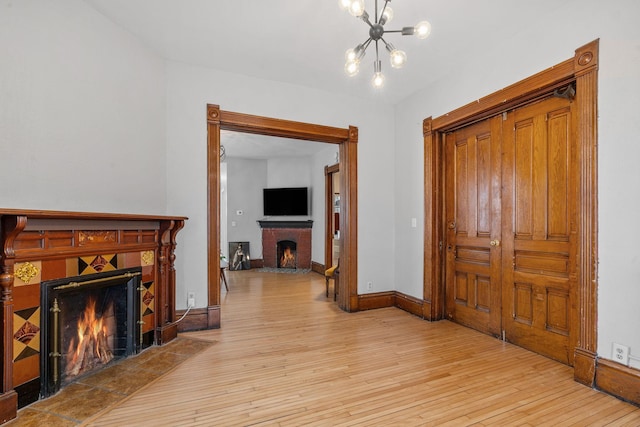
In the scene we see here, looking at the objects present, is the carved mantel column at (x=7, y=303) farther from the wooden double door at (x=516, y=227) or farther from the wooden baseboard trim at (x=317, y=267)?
the wooden baseboard trim at (x=317, y=267)

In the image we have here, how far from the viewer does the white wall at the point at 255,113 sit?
335cm

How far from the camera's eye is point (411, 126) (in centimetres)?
414

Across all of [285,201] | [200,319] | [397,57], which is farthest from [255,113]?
[285,201]

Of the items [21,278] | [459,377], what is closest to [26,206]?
[21,278]

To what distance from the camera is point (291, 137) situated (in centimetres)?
402

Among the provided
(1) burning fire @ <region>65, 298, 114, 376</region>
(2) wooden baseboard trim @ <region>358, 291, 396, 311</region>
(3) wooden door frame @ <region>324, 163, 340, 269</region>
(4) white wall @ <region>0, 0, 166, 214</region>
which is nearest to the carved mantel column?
(4) white wall @ <region>0, 0, 166, 214</region>

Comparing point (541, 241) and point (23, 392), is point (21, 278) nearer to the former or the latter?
point (23, 392)

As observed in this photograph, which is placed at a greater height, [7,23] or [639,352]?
[7,23]

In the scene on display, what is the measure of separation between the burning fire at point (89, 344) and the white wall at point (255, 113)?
2.76 feet

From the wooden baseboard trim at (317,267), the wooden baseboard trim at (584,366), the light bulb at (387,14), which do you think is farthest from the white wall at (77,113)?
the wooden baseboard trim at (317,267)

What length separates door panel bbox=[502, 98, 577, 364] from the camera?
2580 mm

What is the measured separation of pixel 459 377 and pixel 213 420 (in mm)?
1759

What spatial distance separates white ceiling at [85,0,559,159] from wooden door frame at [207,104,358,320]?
1.84ft

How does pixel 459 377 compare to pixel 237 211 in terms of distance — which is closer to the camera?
pixel 459 377
